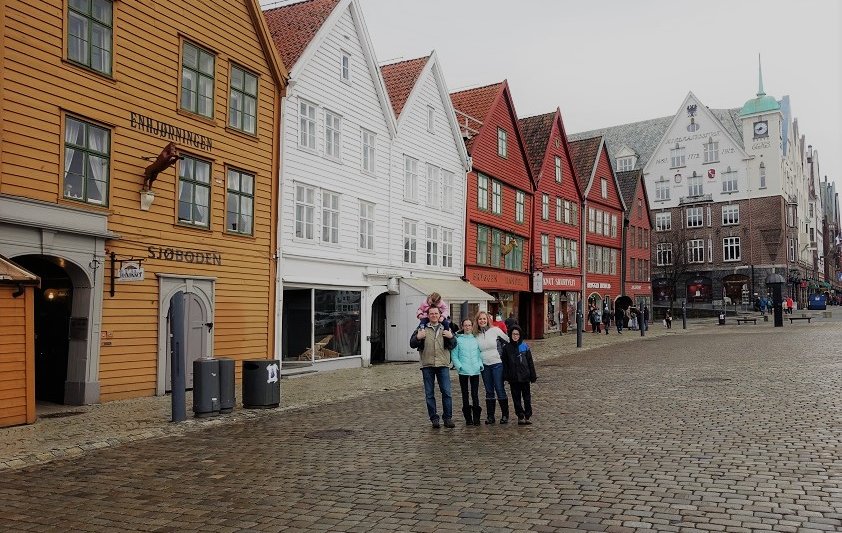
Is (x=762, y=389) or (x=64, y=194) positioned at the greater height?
(x=64, y=194)

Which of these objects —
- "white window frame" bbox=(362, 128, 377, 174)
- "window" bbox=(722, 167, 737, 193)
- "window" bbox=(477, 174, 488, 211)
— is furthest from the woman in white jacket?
"window" bbox=(722, 167, 737, 193)

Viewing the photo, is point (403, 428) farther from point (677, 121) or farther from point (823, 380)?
point (677, 121)

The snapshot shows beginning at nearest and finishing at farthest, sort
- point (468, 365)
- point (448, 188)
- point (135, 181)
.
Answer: point (468, 365) < point (135, 181) < point (448, 188)

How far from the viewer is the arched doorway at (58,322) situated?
13898mm

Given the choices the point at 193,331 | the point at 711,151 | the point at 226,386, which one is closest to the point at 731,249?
the point at 711,151

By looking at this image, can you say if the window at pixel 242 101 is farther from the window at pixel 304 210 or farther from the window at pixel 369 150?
the window at pixel 369 150

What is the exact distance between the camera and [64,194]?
13.5 m

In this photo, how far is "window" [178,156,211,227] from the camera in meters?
16.4

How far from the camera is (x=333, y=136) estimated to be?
2192cm

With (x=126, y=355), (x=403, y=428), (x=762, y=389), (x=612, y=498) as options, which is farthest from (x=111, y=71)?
(x=762, y=389)

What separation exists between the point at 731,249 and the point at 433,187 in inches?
1953

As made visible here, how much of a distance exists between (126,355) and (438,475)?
31.4 ft

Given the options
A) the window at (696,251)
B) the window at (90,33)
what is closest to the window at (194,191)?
the window at (90,33)

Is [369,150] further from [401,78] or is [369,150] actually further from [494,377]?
[494,377]
